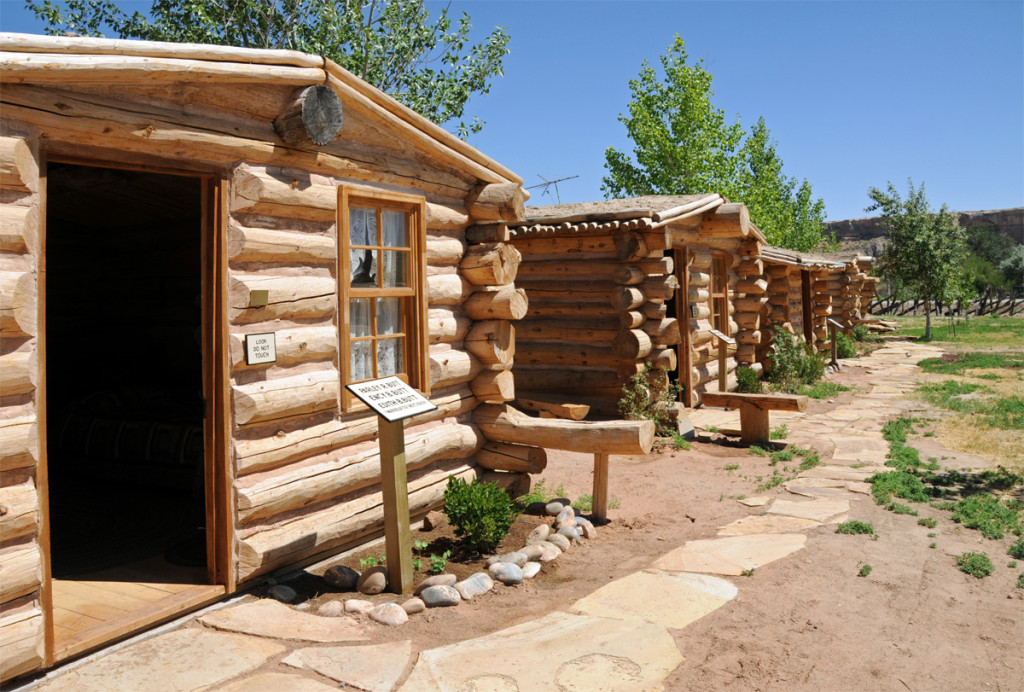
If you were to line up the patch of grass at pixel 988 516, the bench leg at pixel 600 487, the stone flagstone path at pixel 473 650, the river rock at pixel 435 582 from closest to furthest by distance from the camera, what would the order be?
the stone flagstone path at pixel 473 650 < the river rock at pixel 435 582 < the patch of grass at pixel 988 516 < the bench leg at pixel 600 487

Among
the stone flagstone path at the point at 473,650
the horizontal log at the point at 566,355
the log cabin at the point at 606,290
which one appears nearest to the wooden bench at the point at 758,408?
the log cabin at the point at 606,290

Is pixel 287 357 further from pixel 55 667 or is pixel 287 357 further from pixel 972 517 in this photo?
pixel 972 517

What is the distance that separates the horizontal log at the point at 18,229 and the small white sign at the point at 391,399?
200cm

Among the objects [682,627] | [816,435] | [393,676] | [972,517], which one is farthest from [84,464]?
[816,435]


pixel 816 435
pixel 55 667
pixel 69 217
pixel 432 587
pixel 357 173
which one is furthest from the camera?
pixel 816 435

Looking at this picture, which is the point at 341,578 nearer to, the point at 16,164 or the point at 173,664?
the point at 173,664

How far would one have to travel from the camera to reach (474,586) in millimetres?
5398

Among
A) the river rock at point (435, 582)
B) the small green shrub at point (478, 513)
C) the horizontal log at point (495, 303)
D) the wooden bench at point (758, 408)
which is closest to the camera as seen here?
the river rock at point (435, 582)

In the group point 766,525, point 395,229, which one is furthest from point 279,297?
point 766,525

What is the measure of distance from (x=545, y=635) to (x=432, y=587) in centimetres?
96

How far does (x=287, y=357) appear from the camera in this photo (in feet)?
17.7

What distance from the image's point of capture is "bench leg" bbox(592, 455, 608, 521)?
7.14 m

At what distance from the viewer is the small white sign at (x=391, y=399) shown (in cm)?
503

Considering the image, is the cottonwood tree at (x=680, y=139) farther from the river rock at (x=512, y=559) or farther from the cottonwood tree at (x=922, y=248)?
the river rock at (x=512, y=559)
